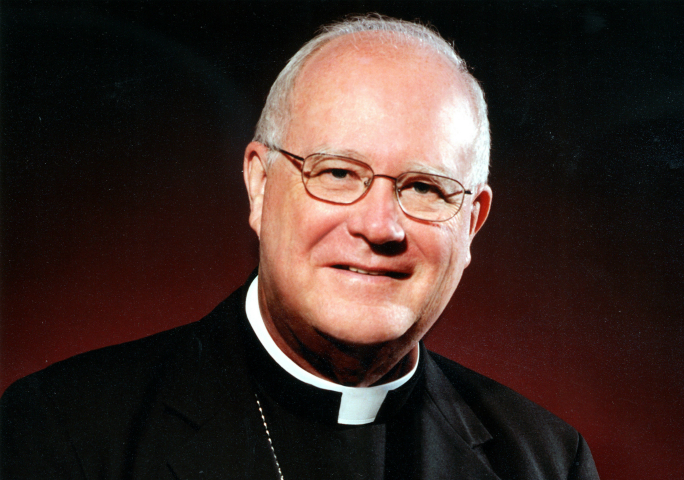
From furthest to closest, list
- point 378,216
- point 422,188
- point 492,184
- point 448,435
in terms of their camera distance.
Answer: point 492,184, point 448,435, point 422,188, point 378,216

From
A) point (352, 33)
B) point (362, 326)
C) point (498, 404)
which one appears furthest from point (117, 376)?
point (498, 404)

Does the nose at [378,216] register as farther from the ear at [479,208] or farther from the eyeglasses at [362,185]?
the ear at [479,208]

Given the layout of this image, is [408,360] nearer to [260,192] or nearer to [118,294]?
[260,192]

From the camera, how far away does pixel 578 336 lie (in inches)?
112

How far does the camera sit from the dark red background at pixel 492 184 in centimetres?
223

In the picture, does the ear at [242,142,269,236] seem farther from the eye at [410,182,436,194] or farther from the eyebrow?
the eye at [410,182,436,194]

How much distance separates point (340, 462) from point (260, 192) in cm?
96

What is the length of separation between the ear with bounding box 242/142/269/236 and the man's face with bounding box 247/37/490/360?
3.4 inches

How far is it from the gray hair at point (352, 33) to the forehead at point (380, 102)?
4 centimetres

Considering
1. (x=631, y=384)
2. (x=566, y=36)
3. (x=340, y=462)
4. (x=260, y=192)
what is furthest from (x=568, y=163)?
(x=340, y=462)

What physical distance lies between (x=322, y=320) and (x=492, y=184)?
4.67 feet

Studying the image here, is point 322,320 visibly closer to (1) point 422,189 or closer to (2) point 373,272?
(2) point 373,272

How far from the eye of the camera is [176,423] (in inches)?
74.5

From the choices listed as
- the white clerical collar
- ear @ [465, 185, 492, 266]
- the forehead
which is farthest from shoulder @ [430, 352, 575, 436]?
the forehead
